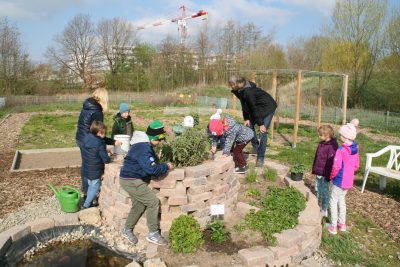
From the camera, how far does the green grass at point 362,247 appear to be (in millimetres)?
4141

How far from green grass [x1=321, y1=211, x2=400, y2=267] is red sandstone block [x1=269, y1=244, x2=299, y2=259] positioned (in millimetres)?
581

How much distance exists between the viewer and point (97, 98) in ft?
16.8

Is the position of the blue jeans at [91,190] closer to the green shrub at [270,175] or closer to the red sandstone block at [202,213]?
the red sandstone block at [202,213]

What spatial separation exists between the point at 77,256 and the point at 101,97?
2.34 m

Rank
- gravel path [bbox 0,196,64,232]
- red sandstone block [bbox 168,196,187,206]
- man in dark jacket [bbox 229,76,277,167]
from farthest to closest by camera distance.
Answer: man in dark jacket [bbox 229,76,277,167]
gravel path [bbox 0,196,64,232]
red sandstone block [bbox 168,196,187,206]

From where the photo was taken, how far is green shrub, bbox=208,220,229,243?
4.11 meters

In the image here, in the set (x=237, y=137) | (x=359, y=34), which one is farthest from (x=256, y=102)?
(x=359, y=34)

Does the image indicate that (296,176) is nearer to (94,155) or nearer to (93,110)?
(94,155)

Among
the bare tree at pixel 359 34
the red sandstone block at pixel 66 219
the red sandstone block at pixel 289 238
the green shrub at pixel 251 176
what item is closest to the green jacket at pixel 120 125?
the red sandstone block at pixel 66 219

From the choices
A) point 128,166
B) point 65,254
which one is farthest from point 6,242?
point 128,166

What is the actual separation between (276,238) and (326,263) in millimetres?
717

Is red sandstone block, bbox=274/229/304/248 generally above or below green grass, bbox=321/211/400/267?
above

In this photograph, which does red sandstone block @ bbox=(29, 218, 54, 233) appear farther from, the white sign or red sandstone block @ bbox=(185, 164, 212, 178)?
the white sign

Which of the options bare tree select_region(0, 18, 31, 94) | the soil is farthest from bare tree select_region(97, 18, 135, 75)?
the soil
